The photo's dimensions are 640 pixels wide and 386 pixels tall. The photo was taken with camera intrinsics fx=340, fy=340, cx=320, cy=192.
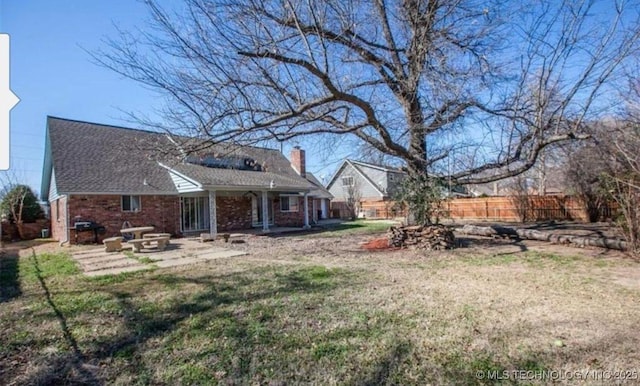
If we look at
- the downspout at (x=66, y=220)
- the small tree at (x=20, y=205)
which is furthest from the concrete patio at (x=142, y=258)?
the small tree at (x=20, y=205)

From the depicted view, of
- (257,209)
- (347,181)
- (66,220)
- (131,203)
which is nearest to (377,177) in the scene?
(347,181)

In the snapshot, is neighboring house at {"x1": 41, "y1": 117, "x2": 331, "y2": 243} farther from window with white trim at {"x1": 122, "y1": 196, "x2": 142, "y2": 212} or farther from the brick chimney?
the brick chimney

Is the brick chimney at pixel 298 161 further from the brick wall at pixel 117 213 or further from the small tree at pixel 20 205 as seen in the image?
the small tree at pixel 20 205

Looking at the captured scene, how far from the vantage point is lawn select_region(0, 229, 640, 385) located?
3070mm

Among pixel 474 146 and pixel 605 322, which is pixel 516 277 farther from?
pixel 474 146

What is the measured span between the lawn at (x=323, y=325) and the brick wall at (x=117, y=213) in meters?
7.51

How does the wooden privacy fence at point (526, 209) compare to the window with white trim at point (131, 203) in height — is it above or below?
below

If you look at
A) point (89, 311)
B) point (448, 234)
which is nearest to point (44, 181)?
point (89, 311)

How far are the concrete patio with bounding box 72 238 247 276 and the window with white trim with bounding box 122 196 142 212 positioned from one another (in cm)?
361

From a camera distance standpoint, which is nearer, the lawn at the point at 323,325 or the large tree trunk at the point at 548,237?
the lawn at the point at 323,325

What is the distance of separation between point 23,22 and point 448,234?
10484 millimetres

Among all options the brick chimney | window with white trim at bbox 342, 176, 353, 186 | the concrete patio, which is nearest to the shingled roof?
the concrete patio

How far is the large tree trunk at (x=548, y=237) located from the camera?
30.7ft

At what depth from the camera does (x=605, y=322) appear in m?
3.95
